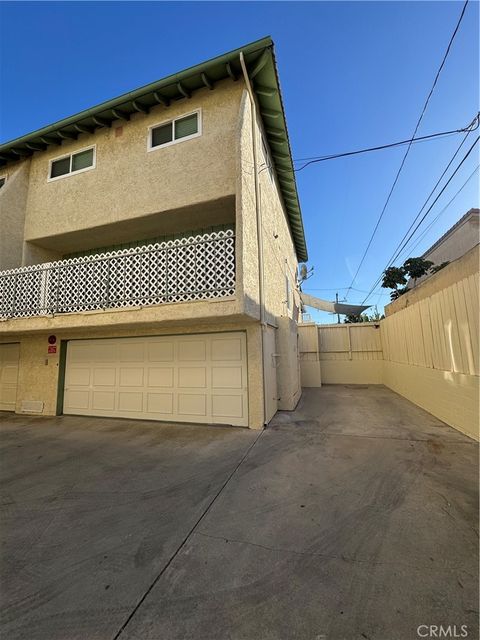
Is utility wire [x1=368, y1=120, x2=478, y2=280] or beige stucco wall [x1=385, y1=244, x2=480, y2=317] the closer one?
beige stucco wall [x1=385, y1=244, x2=480, y2=317]

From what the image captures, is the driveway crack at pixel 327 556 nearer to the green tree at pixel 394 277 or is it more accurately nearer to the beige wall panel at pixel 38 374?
the beige wall panel at pixel 38 374

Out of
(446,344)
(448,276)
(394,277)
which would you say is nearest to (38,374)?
(446,344)

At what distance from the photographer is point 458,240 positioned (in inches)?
658

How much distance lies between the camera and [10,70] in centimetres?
909

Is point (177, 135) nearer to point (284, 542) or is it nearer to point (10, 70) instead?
point (10, 70)

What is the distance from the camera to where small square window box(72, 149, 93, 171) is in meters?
8.31

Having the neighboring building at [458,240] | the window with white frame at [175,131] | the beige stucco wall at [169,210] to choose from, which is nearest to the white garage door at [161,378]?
the beige stucco wall at [169,210]

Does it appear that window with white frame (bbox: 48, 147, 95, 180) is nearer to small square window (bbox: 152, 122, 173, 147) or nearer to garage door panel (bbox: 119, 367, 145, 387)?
small square window (bbox: 152, 122, 173, 147)

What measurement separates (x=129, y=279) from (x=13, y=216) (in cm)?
526

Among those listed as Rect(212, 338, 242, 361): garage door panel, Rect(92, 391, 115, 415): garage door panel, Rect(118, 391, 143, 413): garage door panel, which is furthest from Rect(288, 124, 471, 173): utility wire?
Rect(92, 391, 115, 415): garage door panel

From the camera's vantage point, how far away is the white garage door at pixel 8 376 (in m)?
9.02

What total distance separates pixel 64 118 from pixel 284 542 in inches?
426

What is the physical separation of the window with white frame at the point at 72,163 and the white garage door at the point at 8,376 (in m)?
5.68

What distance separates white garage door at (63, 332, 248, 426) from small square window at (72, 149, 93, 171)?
5.30 metres
